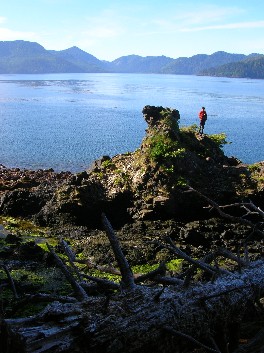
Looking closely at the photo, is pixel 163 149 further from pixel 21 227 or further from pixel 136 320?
pixel 136 320

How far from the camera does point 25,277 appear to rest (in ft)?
46.7

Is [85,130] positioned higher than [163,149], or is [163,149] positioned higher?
[163,149]

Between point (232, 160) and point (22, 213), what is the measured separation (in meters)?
13.0

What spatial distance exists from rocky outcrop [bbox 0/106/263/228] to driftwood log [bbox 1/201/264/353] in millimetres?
14285

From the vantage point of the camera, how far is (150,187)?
21.5 m

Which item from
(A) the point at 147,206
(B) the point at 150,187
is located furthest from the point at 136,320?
(B) the point at 150,187

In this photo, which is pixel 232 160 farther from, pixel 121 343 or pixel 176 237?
pixel 121 343

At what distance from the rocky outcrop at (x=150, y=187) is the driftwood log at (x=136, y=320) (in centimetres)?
1429

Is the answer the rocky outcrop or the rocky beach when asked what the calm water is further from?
the rocky beach

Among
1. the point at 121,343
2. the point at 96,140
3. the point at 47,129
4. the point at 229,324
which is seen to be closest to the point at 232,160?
the point at 229,324

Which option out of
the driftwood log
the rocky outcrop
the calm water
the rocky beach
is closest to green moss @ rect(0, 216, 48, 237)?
the rocky beach

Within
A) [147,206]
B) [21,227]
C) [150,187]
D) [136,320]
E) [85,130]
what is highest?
[136,320]

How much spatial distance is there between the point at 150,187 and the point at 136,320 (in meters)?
17.1

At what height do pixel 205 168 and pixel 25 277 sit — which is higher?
pixel 205 168
